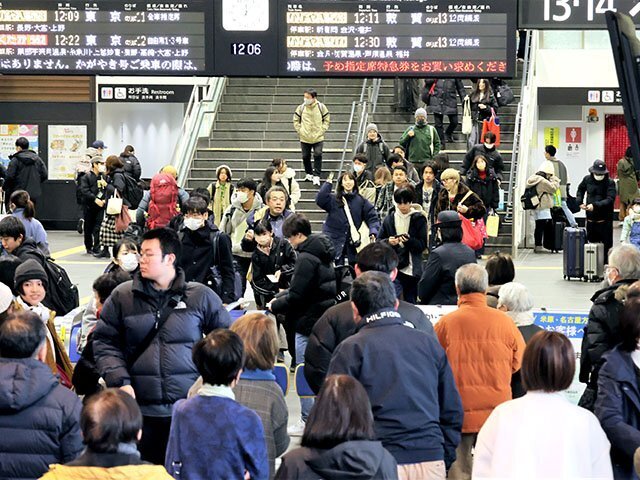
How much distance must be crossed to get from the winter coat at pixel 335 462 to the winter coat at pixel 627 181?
20583 mm

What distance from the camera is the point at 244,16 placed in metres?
12.4

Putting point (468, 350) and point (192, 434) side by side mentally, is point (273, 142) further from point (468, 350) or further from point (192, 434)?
point (192, 434)

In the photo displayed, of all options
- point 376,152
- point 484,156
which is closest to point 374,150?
point 376,152

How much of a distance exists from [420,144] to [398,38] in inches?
321

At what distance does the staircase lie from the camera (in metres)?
22.5

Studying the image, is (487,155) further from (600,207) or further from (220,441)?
(220,441)

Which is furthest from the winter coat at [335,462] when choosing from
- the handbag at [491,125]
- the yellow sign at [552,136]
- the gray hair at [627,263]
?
the yellow sign at [552,136]

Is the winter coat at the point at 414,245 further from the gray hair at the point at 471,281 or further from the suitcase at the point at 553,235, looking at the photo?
the suitcase at the point at 553,235

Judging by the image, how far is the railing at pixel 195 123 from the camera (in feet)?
74.2

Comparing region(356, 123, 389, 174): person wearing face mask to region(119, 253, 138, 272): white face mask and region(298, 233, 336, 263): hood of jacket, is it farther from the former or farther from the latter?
region(119, 253, 138, 272): white face mask

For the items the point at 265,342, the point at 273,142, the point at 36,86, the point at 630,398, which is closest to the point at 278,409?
the point at 265,342

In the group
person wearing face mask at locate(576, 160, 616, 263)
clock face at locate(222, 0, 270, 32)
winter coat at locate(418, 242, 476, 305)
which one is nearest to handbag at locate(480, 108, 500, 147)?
person wearing face mask at locate(576, 160, 616, 263)

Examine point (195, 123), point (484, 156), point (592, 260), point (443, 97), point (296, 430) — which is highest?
point (443, 97)

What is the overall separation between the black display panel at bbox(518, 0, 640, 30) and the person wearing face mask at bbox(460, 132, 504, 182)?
24.2ft
